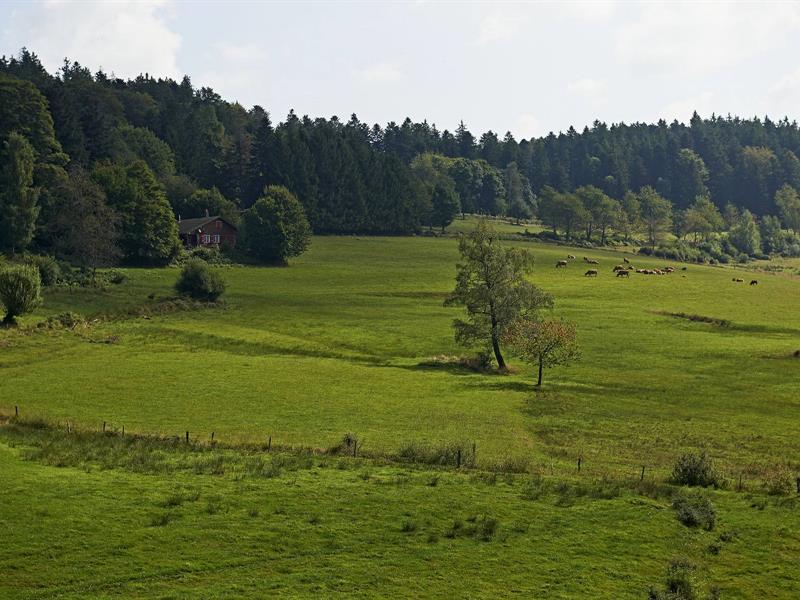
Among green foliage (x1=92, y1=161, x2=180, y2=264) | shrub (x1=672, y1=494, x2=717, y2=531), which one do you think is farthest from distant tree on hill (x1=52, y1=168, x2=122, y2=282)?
shrub (x1=672, y1=494, x2=717, y2=531)

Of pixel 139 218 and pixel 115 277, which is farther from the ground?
pixel 139 218

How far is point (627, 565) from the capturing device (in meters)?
26.7

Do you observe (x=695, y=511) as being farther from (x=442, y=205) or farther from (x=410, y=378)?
(x=442, y=205)

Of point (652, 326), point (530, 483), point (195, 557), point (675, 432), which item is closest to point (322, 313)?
point (652, 326)

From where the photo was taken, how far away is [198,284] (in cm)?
9794

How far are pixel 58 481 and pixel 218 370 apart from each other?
31836 mm

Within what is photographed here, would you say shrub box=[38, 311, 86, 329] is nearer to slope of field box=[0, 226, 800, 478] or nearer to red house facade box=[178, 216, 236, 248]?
slope of field box=[0, 226, 800, 478]

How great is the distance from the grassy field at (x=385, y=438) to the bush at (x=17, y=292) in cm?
198

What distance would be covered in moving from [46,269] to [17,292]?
24.0 metres

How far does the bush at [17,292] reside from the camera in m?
75.2

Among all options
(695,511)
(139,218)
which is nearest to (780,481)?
(695,511)

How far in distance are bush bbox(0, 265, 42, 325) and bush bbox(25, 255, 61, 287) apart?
830 inches

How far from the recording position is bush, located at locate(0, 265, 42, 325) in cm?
7519

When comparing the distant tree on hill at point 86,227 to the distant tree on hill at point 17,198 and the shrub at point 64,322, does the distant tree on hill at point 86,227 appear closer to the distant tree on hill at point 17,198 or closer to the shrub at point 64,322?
the distant tree on hill at point 17,198
